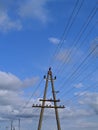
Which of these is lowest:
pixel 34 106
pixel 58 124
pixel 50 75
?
pixel 58 124

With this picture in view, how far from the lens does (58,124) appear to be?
48.0m

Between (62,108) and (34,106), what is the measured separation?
166 inches

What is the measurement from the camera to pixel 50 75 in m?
51.0

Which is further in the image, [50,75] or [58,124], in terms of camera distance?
[50,75]

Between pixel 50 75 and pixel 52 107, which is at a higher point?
pixel 50 75

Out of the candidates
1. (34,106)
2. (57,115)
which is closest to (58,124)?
(57,115)

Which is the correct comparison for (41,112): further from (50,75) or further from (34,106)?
(50,75)

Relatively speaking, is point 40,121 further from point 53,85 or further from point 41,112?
point 53,85

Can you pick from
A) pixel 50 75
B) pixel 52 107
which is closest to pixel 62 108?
pixel 52 107

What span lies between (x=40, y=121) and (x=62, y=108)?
417 centimetres

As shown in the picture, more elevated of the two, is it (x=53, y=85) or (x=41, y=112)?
(x=53, y=85)

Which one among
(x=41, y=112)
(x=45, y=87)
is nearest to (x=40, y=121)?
(x=41, y=112)

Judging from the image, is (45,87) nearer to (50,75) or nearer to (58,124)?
Result: (50,75)

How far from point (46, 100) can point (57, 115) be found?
9.63 feet
